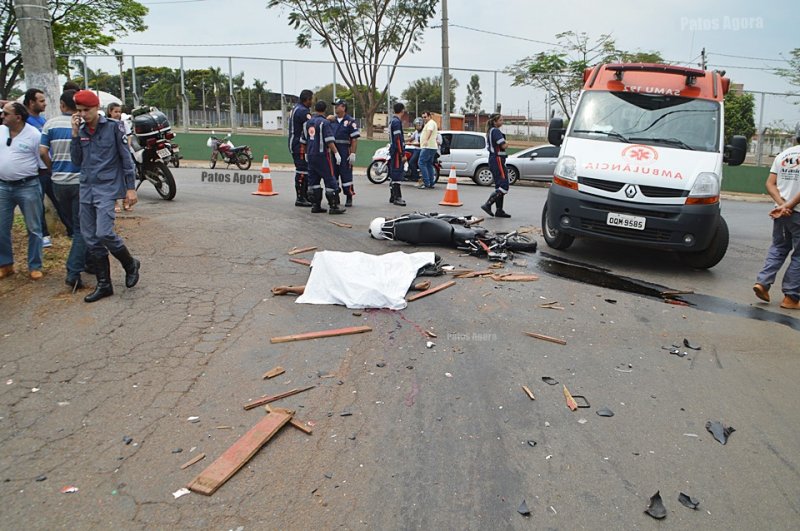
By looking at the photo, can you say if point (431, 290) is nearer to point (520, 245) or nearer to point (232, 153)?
point (520, 245)

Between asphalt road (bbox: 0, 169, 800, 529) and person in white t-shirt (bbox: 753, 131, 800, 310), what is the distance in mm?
231

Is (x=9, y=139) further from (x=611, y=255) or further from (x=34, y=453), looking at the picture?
(x=611, y=255)

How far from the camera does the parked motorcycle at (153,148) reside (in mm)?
10500

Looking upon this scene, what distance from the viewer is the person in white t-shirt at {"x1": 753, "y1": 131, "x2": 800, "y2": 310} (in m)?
5.83

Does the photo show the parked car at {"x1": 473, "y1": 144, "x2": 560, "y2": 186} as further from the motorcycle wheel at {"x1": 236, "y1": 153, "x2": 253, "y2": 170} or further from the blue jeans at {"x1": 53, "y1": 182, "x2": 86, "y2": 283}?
the blue jeans at {"x1": 53, "y1": 182, "x2": 86, "y2": 283}

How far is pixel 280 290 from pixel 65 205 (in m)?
2.31

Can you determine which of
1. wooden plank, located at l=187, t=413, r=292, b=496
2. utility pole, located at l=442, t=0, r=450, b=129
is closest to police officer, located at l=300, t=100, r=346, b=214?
wooden plank, located at l=187, t=413, r=292, b=496

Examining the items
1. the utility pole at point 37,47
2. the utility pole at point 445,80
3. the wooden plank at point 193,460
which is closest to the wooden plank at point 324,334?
the wooden plank at point 193,460

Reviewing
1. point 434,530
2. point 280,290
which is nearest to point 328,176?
point 280,290

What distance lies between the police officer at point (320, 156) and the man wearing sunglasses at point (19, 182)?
4718 millimetres

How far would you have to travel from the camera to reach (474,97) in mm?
24859

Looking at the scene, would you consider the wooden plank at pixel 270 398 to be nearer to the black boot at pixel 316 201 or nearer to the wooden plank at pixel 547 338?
the wooden plank at pixel 547 338

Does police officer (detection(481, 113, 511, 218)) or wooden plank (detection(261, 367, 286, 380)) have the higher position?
police officer (detection(481, 113, 511, 218))

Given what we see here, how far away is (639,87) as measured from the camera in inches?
314
